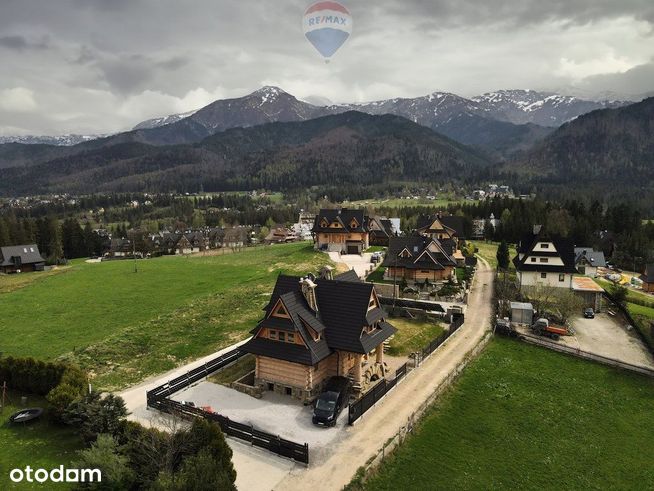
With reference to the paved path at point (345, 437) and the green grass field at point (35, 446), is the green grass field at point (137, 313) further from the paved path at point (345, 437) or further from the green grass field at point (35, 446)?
the green grass field at point (35, 446)

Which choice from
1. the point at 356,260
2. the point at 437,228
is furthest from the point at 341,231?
the point at 437,228

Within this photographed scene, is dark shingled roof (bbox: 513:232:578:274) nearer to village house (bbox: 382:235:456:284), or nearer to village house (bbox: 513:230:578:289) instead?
village house (bbox: 513:230:578:289)

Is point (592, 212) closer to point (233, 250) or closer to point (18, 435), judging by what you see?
point (233, 250)

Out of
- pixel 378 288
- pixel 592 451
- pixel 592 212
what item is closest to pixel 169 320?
pixel 378 288

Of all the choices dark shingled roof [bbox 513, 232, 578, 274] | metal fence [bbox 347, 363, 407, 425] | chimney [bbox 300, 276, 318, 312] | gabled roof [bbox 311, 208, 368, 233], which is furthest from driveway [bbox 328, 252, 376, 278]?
chimney [bbox 300, 276, 318, 312]

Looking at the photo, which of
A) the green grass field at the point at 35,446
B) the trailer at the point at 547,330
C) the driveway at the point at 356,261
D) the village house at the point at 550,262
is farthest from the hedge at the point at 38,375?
the village house at the point at 550,262

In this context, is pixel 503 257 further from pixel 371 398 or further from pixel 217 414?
pixel 217 414

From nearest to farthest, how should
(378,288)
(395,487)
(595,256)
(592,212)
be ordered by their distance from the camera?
(395,487) → (378,288) → (595,256) → (592,212)
